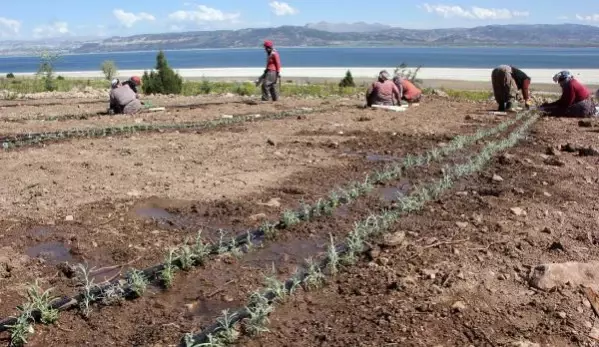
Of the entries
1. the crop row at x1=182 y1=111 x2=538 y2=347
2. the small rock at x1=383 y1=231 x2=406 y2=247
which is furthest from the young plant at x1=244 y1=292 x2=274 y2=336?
the small rock at x1=383 y1=231 x2=406 y2=247

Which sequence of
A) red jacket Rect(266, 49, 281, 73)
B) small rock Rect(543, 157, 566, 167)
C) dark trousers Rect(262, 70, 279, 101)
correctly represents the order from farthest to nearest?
1. dark trousers Rect(262, 70, 279, 101)
2. red jacket Rect(266, 49, 281, 73)
3. small rock Rect(543, 157, 566, 167)

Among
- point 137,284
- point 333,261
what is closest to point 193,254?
point 137,284

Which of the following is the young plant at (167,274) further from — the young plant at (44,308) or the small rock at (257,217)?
the small rock at (257,217)

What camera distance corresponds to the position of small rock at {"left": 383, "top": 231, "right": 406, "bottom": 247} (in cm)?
461

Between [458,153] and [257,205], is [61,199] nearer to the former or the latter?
[257,205]

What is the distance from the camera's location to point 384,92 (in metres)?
13.3

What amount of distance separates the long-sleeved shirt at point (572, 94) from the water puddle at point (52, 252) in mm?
9387

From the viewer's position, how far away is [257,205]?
241 inches

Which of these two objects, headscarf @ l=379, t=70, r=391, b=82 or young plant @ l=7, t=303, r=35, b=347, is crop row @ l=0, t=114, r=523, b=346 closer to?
young plant @ l=7, t=303, r=35, b=347

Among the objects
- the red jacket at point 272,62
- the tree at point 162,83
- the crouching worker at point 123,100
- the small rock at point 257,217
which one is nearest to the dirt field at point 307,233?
the small rock at point 257,217

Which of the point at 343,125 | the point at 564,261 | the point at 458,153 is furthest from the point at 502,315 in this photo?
the point at 343,125

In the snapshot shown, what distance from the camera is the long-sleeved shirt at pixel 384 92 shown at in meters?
13.2

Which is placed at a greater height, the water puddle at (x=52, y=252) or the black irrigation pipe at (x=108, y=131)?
the black irrigation pipe at (x=108, y=131)

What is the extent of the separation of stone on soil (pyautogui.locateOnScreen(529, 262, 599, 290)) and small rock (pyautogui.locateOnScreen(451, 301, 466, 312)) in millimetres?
637
